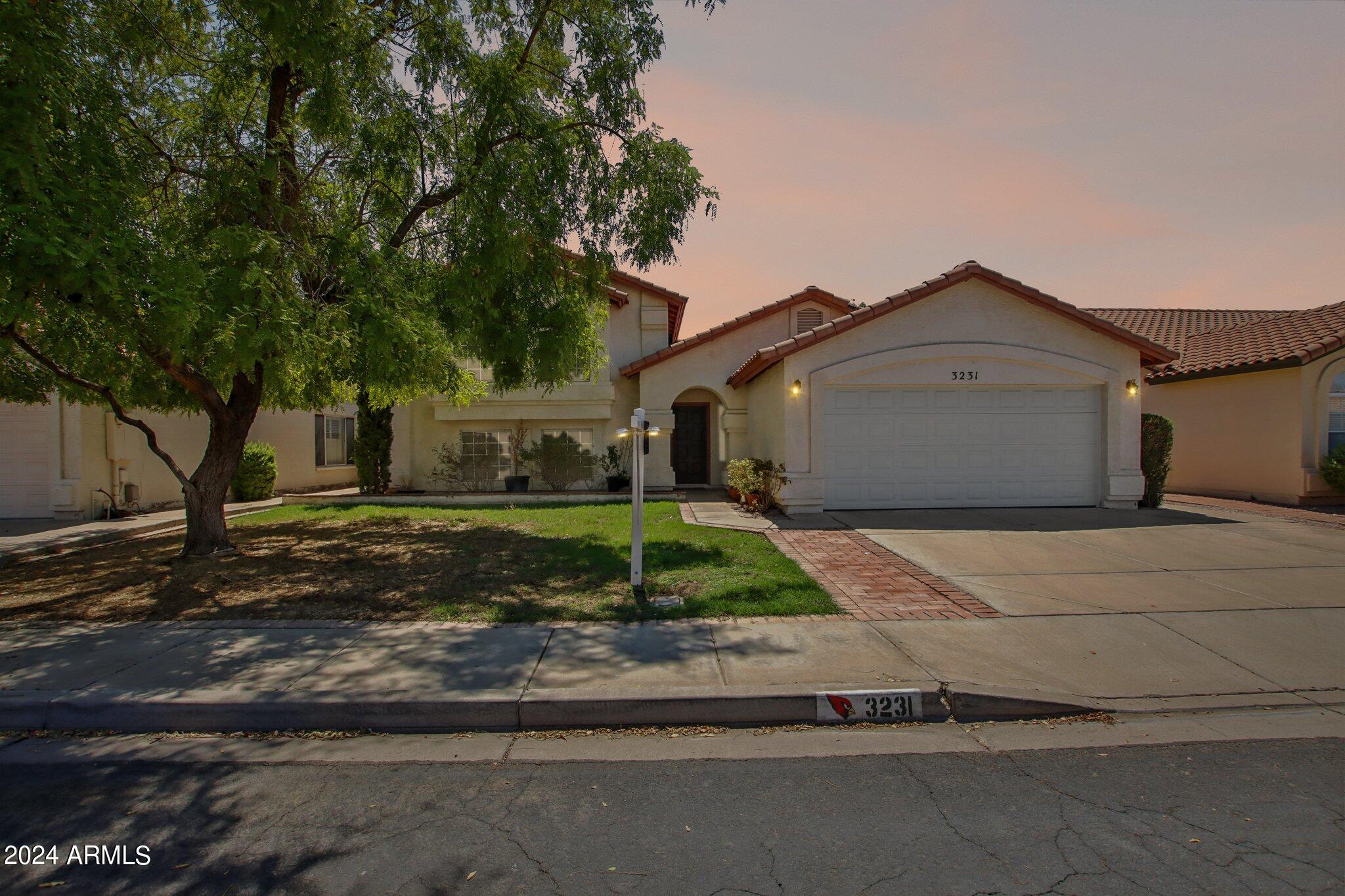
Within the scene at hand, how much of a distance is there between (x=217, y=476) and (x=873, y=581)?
8601 millimetres

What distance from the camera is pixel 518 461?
17.0 m

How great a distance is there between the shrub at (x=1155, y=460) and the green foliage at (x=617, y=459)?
10770 mm

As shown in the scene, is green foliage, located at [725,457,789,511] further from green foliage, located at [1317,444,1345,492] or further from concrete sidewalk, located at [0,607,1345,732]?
green foliage, located at [1317,444,1345,492]

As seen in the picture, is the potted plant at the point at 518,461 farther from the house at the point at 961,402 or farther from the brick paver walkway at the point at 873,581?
the brick paver walkway at the point at 873,581

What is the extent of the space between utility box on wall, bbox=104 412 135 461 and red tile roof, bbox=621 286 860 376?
34.2ft

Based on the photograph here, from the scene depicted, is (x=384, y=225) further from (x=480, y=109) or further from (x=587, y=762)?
(x=587, y=762)

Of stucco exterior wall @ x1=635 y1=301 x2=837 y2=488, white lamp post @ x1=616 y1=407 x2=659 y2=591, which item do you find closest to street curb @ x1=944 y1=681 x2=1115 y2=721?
white lamp post @ x1=616 y1=407 x2=659 y2=591

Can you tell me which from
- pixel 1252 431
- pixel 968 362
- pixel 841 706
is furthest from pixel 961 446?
pixel 841 706

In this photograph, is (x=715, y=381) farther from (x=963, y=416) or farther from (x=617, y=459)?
(x=963, y=416)

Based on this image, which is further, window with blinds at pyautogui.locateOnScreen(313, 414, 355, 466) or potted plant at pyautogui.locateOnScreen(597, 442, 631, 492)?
window with blinds at pyautogui.locateOnScreen(313, 414, 355, 466)

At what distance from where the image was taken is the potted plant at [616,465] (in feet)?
53.9

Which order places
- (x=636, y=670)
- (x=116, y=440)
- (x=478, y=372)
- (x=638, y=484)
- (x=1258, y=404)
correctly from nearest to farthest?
(x=636, y=670) < (x=638, y=484) < (x=116, y=440) < (x=1258, y=404) < (x=478, y=372)

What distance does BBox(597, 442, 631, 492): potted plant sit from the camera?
16.4 m

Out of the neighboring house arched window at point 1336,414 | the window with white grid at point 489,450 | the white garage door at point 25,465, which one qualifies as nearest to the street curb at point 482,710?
the white garage door at point 25,465
